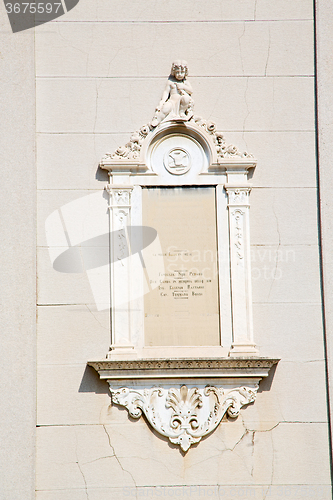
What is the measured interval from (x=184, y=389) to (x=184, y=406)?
18 centimetres

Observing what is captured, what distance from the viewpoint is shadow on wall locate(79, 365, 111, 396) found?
706 centimetres

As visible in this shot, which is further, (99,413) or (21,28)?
(21,28)

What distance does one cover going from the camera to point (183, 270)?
730cm

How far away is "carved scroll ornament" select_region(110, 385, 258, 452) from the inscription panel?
54cm

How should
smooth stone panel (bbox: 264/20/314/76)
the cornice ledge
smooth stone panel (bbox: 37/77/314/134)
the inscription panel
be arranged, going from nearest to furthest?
the cornice ledge → the inscription panel → smooth stone panel (bbox: 37/77/314/134) → smooth stone panel (bbox: 264/20/314/76)

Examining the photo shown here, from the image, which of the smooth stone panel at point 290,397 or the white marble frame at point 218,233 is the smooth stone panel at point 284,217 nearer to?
the white marble frame at point 218,233

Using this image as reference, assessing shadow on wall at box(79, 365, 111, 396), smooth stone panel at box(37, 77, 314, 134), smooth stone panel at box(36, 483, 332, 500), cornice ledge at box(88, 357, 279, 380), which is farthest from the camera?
smooth stone panel at box(37, 77, 314, 134)

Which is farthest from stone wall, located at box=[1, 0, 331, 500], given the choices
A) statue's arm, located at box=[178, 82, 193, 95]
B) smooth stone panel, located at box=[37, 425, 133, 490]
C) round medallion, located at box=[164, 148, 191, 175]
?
round medallion, located at box=[164, 148, 191, 175]

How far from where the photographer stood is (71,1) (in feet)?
25.3

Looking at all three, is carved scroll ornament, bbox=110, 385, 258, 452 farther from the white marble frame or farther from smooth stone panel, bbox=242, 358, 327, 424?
the white marble frame

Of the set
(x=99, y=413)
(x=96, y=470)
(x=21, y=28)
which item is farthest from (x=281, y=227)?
(x=21, y=28)

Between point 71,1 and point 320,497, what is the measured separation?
636 centimetres

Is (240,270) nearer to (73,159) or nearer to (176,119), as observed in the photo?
(176,119)

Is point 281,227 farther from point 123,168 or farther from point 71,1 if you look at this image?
point 71,1
